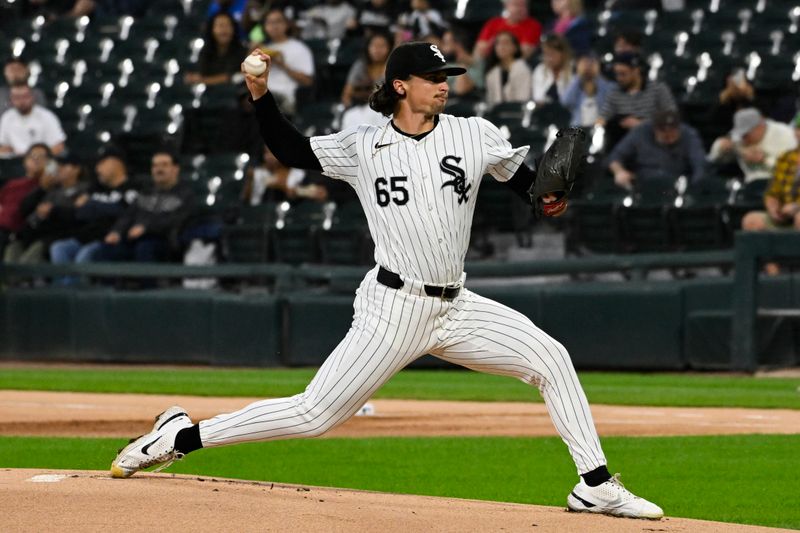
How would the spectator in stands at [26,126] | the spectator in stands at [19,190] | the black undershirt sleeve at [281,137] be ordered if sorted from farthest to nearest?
the spectator in stands at [26,126] → the spectator in stands at [19,190] → the black undershirt sleeve at [281,137]

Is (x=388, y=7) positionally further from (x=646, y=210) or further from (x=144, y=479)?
(x=144, y=479)

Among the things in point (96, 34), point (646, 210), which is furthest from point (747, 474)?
point (96, 34)

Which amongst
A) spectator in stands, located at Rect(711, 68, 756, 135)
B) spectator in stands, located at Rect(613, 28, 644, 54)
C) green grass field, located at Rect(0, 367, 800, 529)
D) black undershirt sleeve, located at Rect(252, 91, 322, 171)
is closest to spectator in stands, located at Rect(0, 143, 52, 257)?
green grass field, located at Rect(0, 367, 800, 529)

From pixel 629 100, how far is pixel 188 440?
9.01 metres

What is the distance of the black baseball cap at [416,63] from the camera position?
18.2 feet

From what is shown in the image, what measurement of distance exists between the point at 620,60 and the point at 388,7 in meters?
3.93

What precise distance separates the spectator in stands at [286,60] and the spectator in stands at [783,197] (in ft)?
18.5

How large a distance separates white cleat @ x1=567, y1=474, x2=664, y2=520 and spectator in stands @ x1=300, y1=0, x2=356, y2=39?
12.8m

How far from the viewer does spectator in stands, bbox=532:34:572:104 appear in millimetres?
14712

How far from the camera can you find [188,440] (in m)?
5.75

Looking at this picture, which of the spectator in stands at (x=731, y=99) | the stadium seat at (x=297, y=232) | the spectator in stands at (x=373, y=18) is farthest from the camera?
the spectator in stands at (x=373, y=18)

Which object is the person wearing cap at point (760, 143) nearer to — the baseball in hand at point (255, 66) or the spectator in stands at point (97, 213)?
the spectator in stands at point (97, 213)

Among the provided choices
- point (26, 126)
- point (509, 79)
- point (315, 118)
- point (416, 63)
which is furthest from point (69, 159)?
point (416, 63)

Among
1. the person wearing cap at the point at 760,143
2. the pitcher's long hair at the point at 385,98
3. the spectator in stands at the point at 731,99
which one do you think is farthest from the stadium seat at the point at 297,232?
the pitcher's long hair at the point at 385,98
